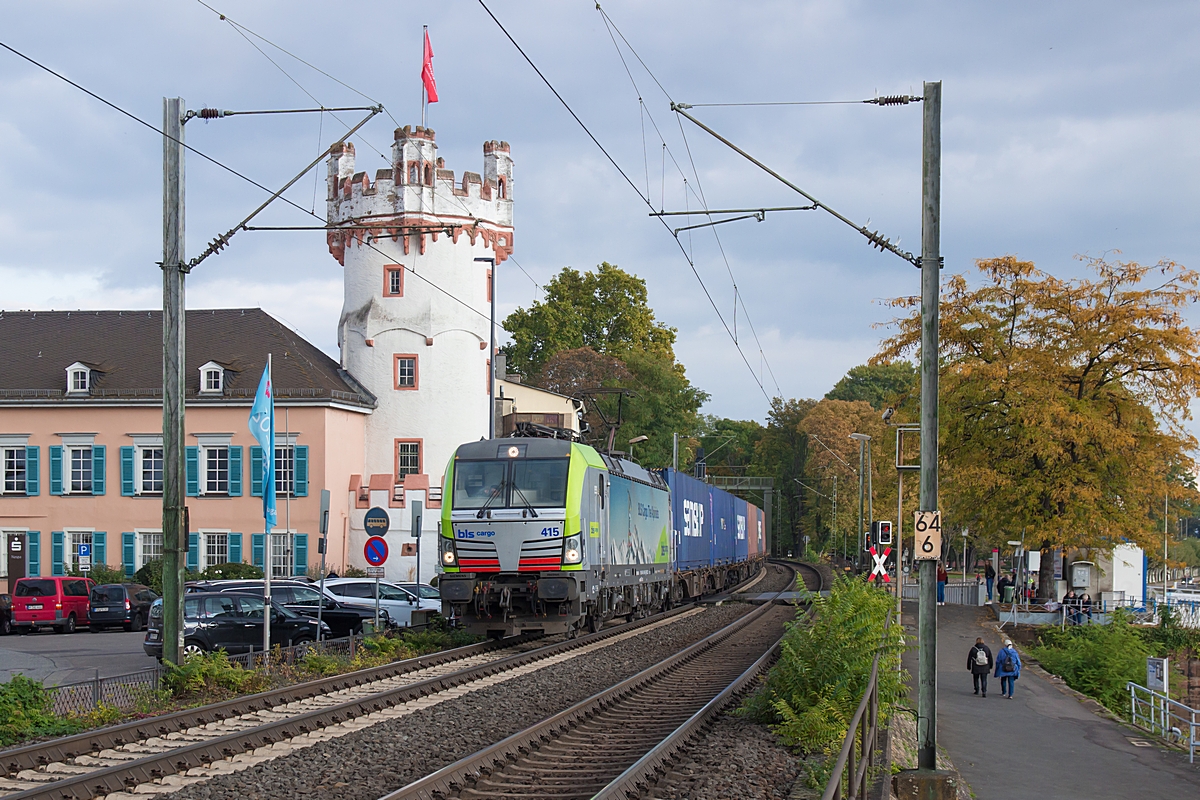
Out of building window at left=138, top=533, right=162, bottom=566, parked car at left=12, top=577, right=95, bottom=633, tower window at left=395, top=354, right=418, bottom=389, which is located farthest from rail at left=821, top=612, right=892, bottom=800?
tower window at left=395, top=354, right=418, bottom=389

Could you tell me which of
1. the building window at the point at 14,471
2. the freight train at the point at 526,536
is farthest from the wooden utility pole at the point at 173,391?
the building window at the point at 14,471

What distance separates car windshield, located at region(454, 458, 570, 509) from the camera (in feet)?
70.1

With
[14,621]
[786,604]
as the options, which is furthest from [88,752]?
[786,604]

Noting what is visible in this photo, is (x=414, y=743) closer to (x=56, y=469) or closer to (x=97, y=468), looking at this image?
(x=97, y=468)

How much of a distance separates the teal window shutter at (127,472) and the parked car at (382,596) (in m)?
19.8

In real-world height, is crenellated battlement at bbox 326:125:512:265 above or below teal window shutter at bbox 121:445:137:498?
above

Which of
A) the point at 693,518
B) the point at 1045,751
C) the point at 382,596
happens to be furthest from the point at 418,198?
the point at 1045,751

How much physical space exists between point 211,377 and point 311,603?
23185 mm

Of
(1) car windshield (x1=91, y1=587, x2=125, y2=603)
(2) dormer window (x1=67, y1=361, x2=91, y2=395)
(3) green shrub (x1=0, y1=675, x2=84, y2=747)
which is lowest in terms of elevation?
(1) car windshield (x1=91, y1=587, x2=125, y2=603)

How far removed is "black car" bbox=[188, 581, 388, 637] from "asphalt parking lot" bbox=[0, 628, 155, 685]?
2151 mm

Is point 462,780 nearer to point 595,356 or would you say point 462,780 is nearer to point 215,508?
point 215,508

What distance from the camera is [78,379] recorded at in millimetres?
46969

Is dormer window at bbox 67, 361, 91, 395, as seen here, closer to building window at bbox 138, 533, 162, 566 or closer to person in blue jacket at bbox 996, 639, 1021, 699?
building window at bbox 138, 533, 162, 566

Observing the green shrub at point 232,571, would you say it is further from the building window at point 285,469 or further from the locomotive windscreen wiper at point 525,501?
the locomotive windscreen wiper at point 525,501
